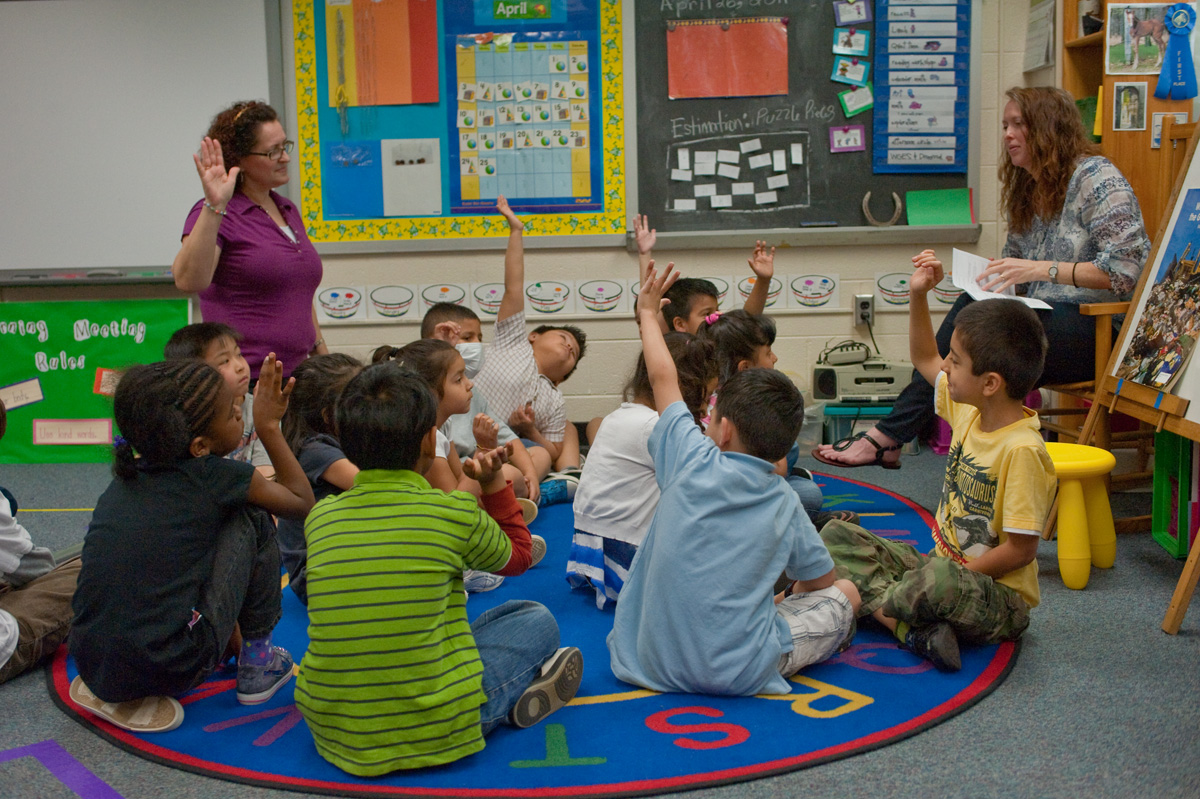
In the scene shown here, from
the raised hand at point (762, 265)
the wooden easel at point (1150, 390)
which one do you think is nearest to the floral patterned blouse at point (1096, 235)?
the wooden easel at point (1150, 390)

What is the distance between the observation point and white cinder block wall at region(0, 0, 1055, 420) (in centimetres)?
412

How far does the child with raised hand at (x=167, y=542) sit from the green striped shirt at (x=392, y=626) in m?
0.28

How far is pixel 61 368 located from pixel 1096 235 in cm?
407

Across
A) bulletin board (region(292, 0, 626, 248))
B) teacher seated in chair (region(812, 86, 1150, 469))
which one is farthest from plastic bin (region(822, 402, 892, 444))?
bulletin board (region(292, 0, 626, 248))

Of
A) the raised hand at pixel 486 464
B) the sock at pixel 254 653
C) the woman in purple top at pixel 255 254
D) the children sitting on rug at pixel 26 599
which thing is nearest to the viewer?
the raised hand at pixel 486 464

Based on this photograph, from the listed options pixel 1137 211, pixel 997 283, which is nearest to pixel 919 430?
pixel 997 283

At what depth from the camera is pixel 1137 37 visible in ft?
10.8

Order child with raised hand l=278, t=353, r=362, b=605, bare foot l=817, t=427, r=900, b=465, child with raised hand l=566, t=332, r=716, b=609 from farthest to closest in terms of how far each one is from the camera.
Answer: bare foot l=817, t=427, r=900, b=465 → child with raised hand l=566, t=332, r=716, b=609 → child with raised hand l=278, t=353, r=362, b=605

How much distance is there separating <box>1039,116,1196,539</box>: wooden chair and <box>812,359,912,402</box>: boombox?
2.00 feet

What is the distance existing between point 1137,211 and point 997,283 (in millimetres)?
467

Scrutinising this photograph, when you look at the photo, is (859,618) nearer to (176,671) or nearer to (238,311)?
(176,671)

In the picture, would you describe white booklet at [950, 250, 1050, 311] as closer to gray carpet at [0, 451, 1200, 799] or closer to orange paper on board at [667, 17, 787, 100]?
gray carpet at [0, 451, 1200, 799]

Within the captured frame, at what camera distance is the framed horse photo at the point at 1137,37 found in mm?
3295

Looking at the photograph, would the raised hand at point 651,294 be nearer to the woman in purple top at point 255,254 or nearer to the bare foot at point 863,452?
the woman in purple top at point 255,254
